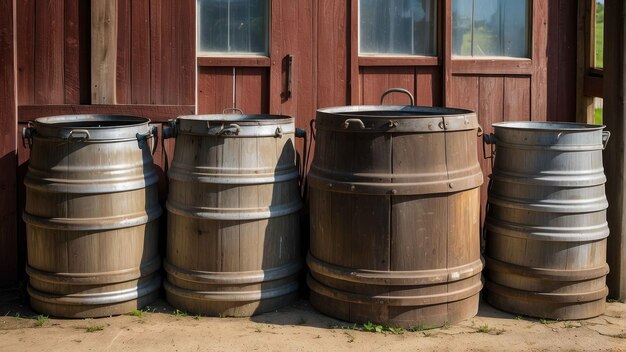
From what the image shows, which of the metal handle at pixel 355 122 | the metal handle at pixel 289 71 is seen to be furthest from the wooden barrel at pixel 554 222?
the metal handle at pixel 289 71

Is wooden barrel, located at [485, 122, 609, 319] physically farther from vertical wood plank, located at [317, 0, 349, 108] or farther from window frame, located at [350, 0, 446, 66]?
vertical wood plank, located at [317, 0, 349, 108]

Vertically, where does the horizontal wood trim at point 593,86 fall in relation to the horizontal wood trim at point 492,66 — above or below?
below

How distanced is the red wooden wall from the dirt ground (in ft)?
3.91

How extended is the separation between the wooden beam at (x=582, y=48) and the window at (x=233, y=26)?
2561mm

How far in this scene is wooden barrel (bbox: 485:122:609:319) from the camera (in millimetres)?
5477

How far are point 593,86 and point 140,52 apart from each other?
353 cm

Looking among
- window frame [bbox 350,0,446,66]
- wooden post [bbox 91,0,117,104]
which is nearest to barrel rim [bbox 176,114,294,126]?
wooden post [bbox 91,0,117,104]

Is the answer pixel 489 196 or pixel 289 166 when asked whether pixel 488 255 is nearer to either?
pixel 489 196

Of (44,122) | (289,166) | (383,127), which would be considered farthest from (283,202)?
(44,122)

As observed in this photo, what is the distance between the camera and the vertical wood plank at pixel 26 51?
6.13 m

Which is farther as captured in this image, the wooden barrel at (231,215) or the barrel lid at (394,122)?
the wooden barrel at (231,215)

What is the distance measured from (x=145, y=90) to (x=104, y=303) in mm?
1636

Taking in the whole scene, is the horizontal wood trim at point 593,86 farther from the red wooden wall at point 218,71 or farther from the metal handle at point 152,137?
the metal handle at point 152,137

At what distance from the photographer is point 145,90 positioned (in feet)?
20.5
